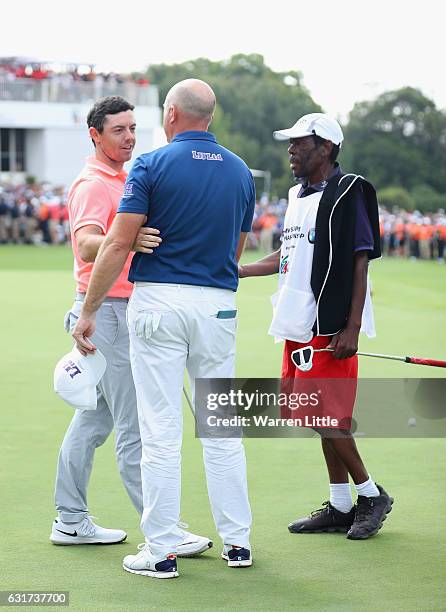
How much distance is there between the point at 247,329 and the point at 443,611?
12.1 m

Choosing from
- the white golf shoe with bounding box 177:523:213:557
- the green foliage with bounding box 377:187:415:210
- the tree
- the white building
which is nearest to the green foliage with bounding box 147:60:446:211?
→ the tree

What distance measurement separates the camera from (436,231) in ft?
150

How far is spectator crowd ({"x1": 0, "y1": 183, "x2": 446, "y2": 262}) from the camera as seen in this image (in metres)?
44.3

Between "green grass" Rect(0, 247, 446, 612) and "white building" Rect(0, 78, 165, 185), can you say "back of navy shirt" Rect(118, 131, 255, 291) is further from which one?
"white building" Rect(0, 78, 165, 185)

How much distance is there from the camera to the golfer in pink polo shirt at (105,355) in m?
6.21

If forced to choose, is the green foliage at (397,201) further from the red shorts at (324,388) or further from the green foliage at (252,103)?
the red shorts at (324,388)

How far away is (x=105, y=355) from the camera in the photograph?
246 inches

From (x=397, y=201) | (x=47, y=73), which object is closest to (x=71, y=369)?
(x=47, y=73)

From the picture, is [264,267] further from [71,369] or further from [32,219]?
[32,219]

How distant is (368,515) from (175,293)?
1763 millimetres

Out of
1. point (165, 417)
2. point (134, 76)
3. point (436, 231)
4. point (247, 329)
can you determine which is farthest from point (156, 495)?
point (134, 76)

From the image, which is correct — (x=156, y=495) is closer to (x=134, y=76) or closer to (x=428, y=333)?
(x=428, y=333)

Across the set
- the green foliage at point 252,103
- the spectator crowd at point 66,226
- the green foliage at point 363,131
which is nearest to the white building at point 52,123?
the spectator crowd at point 66,226

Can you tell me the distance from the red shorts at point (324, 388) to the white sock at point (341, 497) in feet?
1.29
